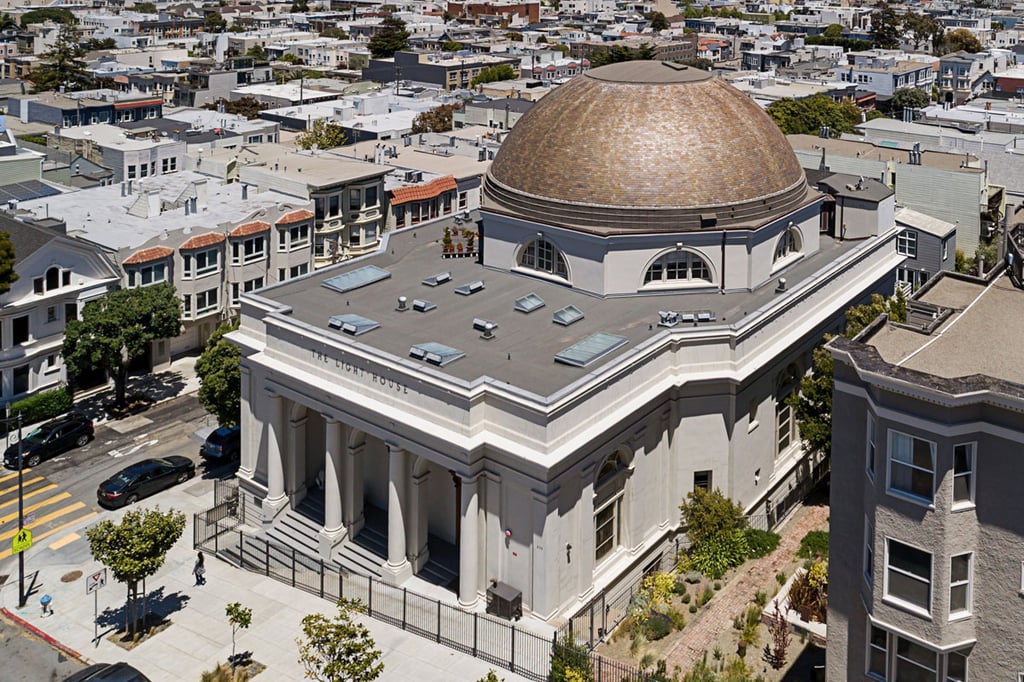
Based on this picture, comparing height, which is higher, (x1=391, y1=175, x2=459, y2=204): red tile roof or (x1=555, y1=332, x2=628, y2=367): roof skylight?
(x1=391, y1=175, x2=459, y2=204): red tile roof

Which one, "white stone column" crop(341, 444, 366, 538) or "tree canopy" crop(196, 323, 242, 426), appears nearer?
"white stone column" crop(341, 444, 366, 538)

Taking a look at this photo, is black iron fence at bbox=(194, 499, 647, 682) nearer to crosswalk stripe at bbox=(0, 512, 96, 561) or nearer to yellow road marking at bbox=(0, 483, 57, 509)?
crosswalk stripe at bbox=(0, 512, 96, 561)

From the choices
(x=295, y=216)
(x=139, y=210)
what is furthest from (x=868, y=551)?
(x=139, y=210)

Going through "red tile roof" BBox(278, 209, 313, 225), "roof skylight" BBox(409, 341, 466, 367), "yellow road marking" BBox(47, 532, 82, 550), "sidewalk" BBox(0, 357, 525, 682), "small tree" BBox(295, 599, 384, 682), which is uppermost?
"red tile roof" BBox(278, 209, 313, 225)

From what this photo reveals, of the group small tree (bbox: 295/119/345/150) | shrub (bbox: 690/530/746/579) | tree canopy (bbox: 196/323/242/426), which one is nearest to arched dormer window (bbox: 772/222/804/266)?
shrub (bbox: 690/530/746/579)

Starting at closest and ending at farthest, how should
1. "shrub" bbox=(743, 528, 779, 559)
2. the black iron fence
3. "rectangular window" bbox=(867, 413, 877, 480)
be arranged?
"rectangular window" bbox=(867, 413, 877, 480)
the black iron fence
"shrub" bbox=(743, 528, 779, 559)

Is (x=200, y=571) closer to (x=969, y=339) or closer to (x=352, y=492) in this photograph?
(x=352, y=492)
